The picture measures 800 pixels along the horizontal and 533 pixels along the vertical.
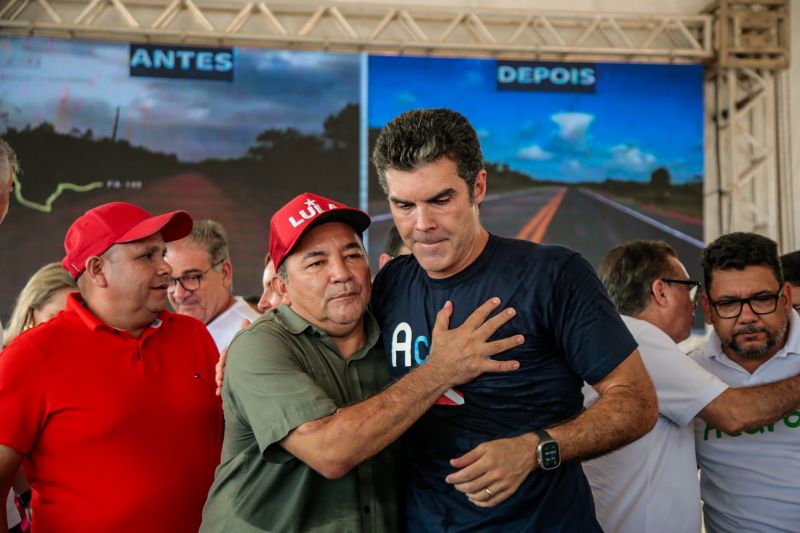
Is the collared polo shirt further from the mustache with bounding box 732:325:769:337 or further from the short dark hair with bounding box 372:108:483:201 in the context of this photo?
the mustache with bounding box 732:325:769:337

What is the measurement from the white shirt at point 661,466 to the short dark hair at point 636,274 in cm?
29

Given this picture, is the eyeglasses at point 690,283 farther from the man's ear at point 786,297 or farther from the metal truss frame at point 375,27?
the metal truss frame at point 375,27

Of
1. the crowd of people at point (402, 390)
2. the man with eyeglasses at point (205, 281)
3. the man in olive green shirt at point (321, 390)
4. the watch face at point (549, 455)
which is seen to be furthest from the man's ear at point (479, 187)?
the man with eyeglasses at point (205, 281)

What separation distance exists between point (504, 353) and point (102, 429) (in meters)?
1.16

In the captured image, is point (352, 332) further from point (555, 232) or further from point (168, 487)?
point (555, 232)

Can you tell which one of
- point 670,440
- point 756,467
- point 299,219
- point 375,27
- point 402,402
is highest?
point 375,27

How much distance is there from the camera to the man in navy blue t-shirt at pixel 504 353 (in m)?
1.74

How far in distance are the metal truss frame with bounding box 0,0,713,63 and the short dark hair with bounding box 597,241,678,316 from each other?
4.99 meters

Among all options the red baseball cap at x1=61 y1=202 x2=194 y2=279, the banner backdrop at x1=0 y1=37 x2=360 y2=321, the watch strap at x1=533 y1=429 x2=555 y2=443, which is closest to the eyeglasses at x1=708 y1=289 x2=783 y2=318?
the watch strap at x1=533 y1=429 x2=555 y2=443

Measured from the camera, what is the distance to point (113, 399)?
86.8 inches

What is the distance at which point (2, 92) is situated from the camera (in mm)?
6953

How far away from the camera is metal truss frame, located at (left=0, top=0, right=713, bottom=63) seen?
7172 mm

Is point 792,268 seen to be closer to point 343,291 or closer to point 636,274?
point 636,274

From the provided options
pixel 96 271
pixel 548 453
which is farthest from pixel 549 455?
pixel 96 271
